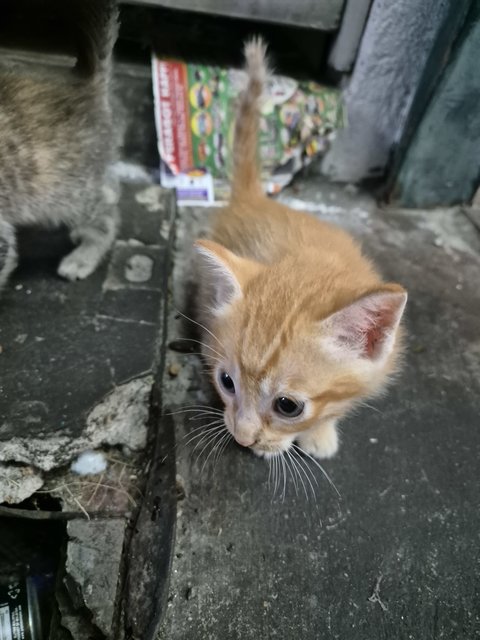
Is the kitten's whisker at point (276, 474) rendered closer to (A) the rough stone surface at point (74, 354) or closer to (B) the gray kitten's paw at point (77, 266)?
(A) the rough stone surface at point (74, 354)

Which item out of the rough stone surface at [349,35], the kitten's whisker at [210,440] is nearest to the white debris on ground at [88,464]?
A: the kitten's whisker at [210,440]

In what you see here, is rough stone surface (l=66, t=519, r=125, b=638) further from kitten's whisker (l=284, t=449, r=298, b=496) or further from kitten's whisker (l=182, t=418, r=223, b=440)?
kitten's whisker (l=284, t=449, r=298, b=496)

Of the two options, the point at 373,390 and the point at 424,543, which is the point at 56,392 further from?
the point at 424,543

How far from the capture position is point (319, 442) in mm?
1351

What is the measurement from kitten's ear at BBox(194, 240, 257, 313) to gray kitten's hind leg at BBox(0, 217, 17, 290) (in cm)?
70

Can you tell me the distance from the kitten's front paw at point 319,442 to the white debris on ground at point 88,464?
20.7 inches

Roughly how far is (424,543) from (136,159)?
182 centimetres

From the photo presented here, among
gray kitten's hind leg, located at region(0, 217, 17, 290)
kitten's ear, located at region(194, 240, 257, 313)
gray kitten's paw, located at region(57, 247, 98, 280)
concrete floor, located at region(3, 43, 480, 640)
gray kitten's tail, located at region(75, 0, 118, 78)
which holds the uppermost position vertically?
gray kitten's tail, located at region(75, 0, 118, 78)

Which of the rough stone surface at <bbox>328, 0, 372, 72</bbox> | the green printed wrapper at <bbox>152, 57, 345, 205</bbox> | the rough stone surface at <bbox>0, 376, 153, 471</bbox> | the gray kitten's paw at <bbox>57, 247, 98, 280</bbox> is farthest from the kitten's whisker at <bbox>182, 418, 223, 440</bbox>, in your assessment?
the rough stone surface at <bbox>328, 0, 372, 72</bbox>

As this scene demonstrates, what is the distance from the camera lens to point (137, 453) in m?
1.34

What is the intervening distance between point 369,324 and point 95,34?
4.13ft

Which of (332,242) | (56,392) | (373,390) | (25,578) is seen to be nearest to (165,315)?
(56,392)

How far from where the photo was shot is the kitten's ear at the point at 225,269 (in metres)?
1.06

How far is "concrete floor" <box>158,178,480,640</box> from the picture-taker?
109 cm
